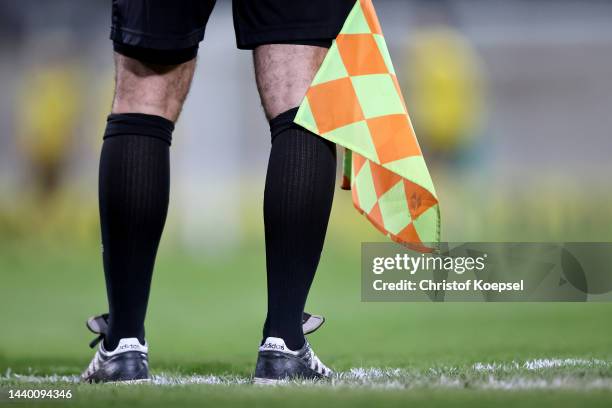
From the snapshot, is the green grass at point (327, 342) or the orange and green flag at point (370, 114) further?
the orange and green flag at point (370, 114)

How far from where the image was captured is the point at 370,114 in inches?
50.8

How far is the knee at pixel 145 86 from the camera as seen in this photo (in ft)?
4.42

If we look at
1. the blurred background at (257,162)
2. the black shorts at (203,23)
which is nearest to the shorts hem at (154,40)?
the black shorts at (203,23)

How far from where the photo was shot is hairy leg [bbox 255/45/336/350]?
1264mm

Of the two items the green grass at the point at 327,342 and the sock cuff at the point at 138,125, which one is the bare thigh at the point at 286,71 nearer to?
the sock cuff at the point at 138,125

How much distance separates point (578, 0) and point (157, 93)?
25.5ft

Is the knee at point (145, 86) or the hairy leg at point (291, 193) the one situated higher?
the knee at point (145, 86)

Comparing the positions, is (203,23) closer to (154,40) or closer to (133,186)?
(154,40)

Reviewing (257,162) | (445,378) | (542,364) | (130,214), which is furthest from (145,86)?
(257,162)

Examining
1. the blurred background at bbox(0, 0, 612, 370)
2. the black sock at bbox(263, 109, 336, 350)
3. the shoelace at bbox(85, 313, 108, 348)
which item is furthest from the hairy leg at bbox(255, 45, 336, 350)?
the blurred background at bbox(0, 0, 612, 370)

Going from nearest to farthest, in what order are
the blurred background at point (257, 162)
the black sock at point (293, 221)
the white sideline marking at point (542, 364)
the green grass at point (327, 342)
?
the green grass at point (327, 342) → the black sock at point (293, 221) → the white sideline marking at point (542, 364) → the blurred background at point (257, 162)

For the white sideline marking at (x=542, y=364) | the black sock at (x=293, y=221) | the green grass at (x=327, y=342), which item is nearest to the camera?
the green grass at (x=327, y=342)

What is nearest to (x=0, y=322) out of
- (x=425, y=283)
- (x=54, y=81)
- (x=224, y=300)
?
(x=224, y=300)

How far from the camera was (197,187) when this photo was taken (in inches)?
229
